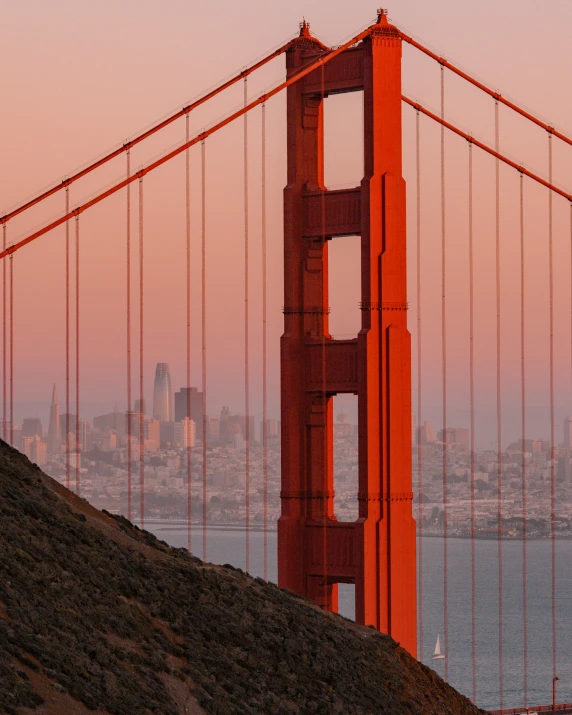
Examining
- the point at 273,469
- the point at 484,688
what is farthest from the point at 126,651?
the point at 273,469

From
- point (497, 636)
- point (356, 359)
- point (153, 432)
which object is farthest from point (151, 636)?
point (497, 636)

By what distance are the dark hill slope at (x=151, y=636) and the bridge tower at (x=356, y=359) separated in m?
4.21

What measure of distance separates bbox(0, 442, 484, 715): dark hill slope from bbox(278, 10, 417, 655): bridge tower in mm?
4208

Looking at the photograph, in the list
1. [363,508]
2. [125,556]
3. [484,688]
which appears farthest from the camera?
[484,688]

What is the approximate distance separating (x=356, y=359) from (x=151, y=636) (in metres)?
13.1

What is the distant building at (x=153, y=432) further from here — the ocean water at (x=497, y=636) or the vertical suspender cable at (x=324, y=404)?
the vertical suspender cable at (x=324, y=404)

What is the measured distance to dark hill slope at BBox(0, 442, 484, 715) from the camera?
22.6 m

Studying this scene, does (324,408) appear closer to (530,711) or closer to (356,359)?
(356,359)

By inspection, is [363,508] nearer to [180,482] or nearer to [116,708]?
[116,708]

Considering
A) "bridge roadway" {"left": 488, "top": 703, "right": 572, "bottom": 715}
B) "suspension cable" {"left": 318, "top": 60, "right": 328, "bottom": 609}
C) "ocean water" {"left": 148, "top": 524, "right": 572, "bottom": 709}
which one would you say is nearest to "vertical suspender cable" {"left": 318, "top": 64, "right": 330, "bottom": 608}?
"suspension cable" {"left": 318, "top": 60, "right": 328, "bottom": 609}

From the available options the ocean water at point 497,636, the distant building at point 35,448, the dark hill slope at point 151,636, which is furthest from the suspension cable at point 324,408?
the ocean water at point 497,636

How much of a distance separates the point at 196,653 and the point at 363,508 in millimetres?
12003

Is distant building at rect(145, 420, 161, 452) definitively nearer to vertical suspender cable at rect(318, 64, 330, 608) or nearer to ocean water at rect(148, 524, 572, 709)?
ocean water at rect(148, 524, 572, 709)

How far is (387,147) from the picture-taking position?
38219mm
